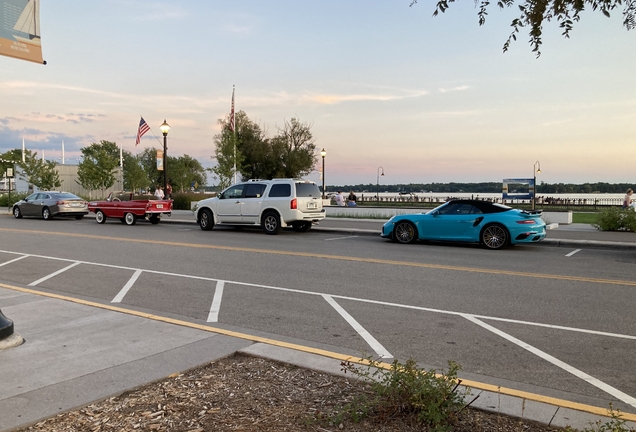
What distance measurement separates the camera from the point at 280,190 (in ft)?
64.0

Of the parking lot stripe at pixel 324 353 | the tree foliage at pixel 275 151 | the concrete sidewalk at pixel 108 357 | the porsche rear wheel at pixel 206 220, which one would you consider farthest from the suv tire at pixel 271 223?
the tree foliage at pixel 275 151

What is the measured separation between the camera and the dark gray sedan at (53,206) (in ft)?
91.7

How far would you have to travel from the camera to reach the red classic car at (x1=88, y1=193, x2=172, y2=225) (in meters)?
24.1

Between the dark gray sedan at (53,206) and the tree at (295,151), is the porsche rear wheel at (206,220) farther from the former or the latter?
the tree at (295,151)

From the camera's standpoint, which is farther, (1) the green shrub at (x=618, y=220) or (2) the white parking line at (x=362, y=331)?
(1) the green shrub at (x=618, y=220)

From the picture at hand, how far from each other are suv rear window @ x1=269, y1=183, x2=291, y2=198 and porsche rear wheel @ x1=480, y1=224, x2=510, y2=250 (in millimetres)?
7413

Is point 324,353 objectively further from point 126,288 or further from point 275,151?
point 275,151

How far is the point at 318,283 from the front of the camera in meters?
9.38

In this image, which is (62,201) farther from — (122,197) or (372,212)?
(372,212)

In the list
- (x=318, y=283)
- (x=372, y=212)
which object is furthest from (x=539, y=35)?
(x=372, y=212)

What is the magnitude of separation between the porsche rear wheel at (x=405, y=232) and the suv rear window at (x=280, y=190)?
187 inches

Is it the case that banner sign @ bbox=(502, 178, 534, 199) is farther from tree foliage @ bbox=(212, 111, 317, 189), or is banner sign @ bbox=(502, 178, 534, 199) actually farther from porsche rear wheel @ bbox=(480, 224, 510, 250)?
tree foliage @ bbox=(212, 111, 317, 189)

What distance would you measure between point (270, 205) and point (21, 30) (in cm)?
1367

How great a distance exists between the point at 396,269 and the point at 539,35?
6126 mm
